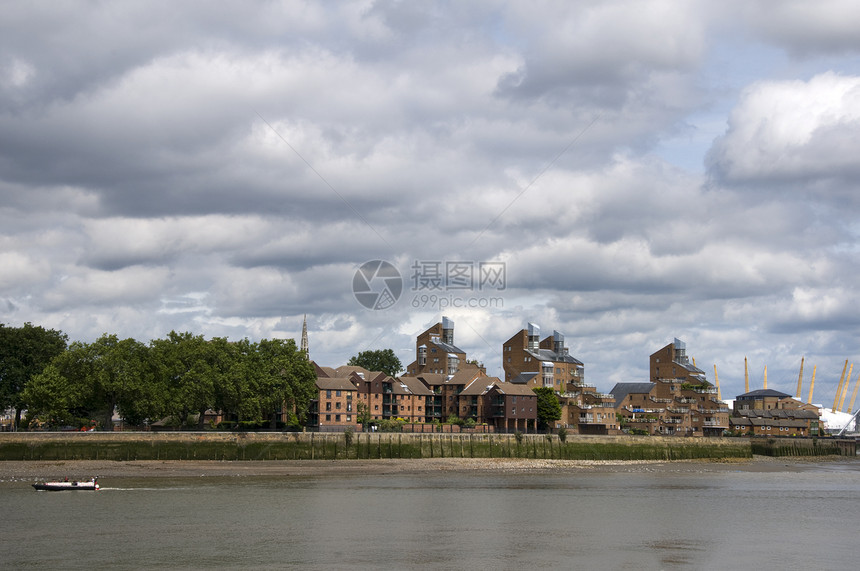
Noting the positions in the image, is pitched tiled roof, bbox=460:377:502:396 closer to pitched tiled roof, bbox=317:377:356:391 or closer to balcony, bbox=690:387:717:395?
pitched tiled roof, bbox=317:377:356:391

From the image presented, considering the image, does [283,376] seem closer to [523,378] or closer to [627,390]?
[523,378]

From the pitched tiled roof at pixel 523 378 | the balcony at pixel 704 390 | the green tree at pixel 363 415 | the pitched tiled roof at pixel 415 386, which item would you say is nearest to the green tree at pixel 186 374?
the green tree at pixel 363 415

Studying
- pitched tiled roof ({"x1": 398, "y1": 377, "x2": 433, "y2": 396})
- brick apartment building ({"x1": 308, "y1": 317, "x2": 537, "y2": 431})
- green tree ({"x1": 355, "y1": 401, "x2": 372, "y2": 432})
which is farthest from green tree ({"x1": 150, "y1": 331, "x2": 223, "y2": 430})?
pitched tiled roof ({"x1": 398, "y1": 377, "x2": 433, "y2": 396})

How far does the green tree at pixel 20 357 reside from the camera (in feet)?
362

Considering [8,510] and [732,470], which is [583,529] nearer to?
[8,510]

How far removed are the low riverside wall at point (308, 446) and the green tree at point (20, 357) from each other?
16.5m

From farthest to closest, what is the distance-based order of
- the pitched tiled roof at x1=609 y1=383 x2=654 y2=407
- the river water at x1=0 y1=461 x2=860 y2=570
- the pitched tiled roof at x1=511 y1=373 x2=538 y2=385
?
the pitched tiled roof at x1=609 y1=383 x2=654 y2=407, the pitched tiled roof at x1=511 y1=373 x2=538 y2=385, the river water at x1=0 y1=461 x2=860 y2=570

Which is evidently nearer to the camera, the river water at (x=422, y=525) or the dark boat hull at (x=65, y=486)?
the river water at (x=422, y=525)

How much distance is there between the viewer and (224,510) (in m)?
63.4

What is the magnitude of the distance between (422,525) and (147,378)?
5347 cm

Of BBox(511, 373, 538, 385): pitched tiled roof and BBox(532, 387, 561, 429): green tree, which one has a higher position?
BBox(511, 373, 538, 385): pitched tiled roof

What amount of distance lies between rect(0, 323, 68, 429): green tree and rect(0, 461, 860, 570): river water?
109 feet

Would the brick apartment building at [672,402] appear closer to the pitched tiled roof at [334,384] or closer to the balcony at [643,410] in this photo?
the balcony at [643,410]

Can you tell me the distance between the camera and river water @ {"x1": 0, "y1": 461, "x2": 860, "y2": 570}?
45938 millimetres
